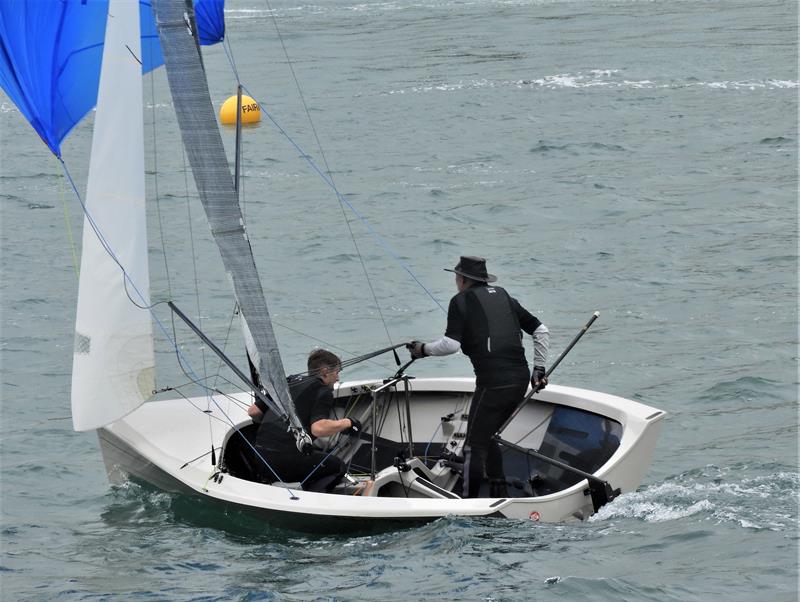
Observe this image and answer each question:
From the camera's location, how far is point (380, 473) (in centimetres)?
794

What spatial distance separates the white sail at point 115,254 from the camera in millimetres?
7496

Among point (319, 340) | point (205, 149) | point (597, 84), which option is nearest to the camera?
point (205, 149)

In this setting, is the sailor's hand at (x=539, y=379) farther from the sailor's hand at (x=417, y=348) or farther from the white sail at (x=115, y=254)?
the white sail at (x=115, y=254)

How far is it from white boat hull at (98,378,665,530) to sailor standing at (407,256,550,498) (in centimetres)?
34

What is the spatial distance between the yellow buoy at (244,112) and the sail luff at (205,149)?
14.3 metres

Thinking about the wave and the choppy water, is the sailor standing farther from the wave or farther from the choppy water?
the wave

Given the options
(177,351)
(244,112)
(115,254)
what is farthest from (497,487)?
(244,112)

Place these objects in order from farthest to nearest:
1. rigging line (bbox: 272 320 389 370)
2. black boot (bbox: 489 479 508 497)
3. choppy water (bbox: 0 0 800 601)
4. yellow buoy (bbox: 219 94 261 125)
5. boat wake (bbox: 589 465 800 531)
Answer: yellow buoy (bbox: 219 94 261 125), rigging line (bbox: 272 320 389 370), black boot (bbox: 489 479 508 497), boat wake (bbox: 589 465 800 531), choppy water (bbox: 0 0 800 601)

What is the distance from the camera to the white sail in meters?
7.50

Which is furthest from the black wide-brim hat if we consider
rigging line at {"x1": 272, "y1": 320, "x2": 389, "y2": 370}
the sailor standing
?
rigging line at {"x1": 272, "y1": 320, "x2": 389, "y2": 370}

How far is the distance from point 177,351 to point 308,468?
3.53ft

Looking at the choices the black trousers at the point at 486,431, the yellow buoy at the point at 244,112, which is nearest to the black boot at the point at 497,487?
the black trousers at the point at 486,431

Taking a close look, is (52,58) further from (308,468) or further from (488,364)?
(488,364)

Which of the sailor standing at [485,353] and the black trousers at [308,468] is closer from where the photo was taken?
the sailor standing at [485,353]
